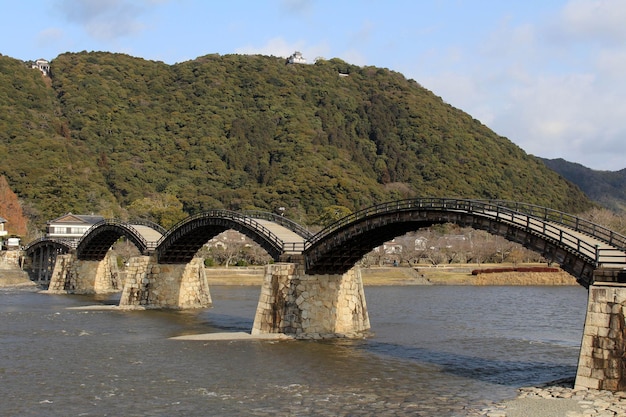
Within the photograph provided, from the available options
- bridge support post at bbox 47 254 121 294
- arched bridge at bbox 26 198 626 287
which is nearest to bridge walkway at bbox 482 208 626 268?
arched bridge at bbox 26 198 626 287

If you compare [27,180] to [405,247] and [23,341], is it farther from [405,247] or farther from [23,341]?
[23,341]

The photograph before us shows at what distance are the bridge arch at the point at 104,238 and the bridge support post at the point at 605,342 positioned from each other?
154 feet

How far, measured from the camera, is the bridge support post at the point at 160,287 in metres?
62.0

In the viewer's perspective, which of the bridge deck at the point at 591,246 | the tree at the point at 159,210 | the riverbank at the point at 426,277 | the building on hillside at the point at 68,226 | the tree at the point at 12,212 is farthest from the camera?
the tree at the point at 159,210

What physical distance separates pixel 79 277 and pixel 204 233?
2920 cm

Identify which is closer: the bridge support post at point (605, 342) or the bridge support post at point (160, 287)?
the bridge support post at point (605, 342)

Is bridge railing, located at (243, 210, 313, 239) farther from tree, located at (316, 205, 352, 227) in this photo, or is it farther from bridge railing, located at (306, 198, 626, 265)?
tree, located at (316, 205, 352, 227)

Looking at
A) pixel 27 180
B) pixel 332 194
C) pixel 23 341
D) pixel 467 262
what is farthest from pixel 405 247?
pixel 23 341

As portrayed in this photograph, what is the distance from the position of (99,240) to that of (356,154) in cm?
12084

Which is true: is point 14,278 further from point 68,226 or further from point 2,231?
point 68,226

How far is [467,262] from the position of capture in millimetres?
117812

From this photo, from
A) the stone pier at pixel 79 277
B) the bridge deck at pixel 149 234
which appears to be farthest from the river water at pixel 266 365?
the stone pier at pixel 79 277

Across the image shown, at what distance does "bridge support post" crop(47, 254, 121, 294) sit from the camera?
8219 cm

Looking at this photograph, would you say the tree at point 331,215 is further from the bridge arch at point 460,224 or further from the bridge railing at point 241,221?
the bridge arch at point 460,224
